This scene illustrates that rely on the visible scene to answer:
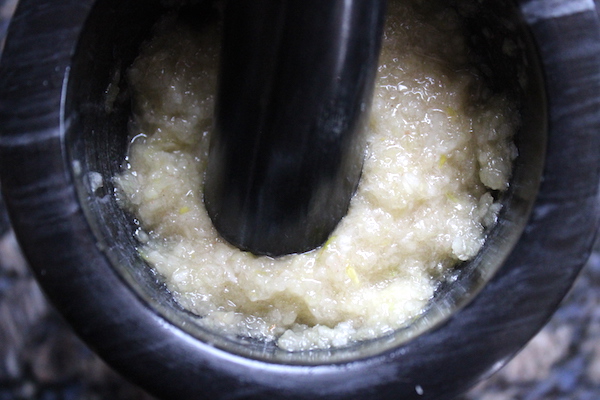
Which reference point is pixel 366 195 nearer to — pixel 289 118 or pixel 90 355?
pixel 289 118

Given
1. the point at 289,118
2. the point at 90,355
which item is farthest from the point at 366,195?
the point at 90,355

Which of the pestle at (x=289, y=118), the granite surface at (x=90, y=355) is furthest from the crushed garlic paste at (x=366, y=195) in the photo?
the granite surface at (x=90, y=355)

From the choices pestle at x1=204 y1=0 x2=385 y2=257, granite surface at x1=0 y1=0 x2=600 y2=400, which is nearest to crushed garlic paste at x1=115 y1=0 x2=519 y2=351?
pestle at x1=204 y1=0 x2=385 y2=257

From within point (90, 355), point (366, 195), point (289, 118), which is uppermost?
point (289, 118)

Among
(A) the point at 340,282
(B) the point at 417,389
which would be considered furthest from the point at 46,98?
(B) the point at 417,389

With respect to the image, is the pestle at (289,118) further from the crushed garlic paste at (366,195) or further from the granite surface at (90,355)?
the granite surface at (90,355)
